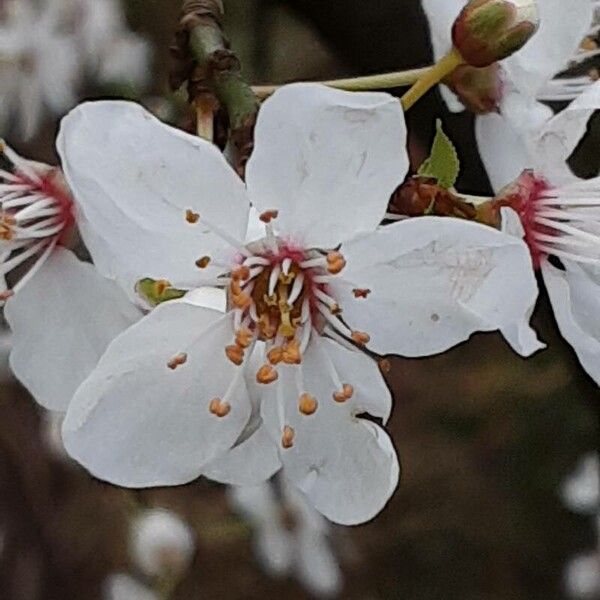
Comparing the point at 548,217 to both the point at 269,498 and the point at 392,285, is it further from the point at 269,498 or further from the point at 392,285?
the point at 269,498

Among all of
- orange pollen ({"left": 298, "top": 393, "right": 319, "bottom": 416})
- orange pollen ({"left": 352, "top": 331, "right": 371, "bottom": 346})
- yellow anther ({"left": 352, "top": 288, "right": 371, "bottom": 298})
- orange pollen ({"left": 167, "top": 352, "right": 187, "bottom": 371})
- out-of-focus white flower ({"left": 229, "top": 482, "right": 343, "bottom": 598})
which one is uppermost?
yellow anther ({"left": 352, "top": 288, "right": 371, "bottom": 298})

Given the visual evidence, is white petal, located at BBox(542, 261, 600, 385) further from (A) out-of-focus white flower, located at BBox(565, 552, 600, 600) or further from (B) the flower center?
(A) out-of-focus white flower, located at BBox(565, 552, 600, 600)

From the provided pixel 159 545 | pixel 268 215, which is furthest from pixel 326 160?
pixel 159 545

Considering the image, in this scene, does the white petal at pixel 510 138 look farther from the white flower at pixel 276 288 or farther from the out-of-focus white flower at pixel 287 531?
the out-of-focus white flower at pixel 287 531

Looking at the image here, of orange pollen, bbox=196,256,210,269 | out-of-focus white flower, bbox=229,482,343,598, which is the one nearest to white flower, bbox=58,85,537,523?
orange pollen, bbox=196,256,210,269

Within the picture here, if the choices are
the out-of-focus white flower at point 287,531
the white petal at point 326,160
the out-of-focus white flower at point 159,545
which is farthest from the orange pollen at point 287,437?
the out-of-focus white flower at point 287,531

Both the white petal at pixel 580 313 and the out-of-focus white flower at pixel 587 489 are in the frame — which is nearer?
the white petal at pixel 580 313

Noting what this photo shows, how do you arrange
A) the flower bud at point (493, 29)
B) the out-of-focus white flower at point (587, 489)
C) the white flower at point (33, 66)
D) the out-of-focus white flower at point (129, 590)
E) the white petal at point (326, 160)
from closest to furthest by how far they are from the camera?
the white petal at point (326, 160) → the flower bud at point (493, 29) → the white flower at point (33, 66) → the out-of-focus white flower at point (129, 590) → the out-of-focus white flower at point (587, 489)
